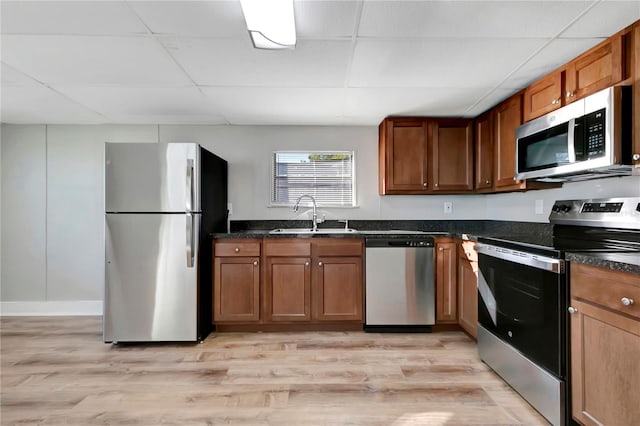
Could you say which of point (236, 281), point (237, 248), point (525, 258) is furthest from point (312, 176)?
point (525, 258)

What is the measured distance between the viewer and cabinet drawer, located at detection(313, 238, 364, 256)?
9.97 ft

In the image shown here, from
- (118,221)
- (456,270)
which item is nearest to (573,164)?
(456,270)

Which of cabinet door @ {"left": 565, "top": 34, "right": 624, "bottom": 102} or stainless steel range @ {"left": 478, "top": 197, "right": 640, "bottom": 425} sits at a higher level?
cabinet door @ {"left": 565, "top": 34, "right": 624, "bottom": 102}

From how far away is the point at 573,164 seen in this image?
2.01 metres

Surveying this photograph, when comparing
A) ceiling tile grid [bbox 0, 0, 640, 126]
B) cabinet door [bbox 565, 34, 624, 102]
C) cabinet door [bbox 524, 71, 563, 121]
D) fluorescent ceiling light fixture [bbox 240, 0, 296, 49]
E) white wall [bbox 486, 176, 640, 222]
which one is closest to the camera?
fluorescent ceiling light fixture [bbox 240, 0, 296, 49]

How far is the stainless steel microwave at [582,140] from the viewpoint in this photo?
1.74 metres

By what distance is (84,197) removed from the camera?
144 inches

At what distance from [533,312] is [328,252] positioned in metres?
1.64

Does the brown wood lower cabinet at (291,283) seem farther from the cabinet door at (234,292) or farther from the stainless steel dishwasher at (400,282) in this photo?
the stainless steel dishwasher at (400,282)

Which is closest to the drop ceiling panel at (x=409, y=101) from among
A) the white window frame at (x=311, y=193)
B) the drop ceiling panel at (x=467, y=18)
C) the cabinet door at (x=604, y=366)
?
the white window frame at (x=311, y=193)

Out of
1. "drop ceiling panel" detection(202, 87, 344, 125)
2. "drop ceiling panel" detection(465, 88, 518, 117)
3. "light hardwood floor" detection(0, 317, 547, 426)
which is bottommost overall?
"light hardwood floor" detection(0, 317, 547, 426)

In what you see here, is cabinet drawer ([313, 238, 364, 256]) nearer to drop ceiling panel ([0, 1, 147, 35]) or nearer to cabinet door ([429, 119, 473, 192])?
cabinet door ([429, 119, 473, 192])

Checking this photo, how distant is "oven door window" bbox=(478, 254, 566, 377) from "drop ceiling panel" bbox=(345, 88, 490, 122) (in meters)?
1.33

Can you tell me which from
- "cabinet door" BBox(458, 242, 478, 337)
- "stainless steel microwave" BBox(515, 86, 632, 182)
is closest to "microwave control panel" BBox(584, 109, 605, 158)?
"stainless steel microwave" BBox(515, 86, 632, 182)
